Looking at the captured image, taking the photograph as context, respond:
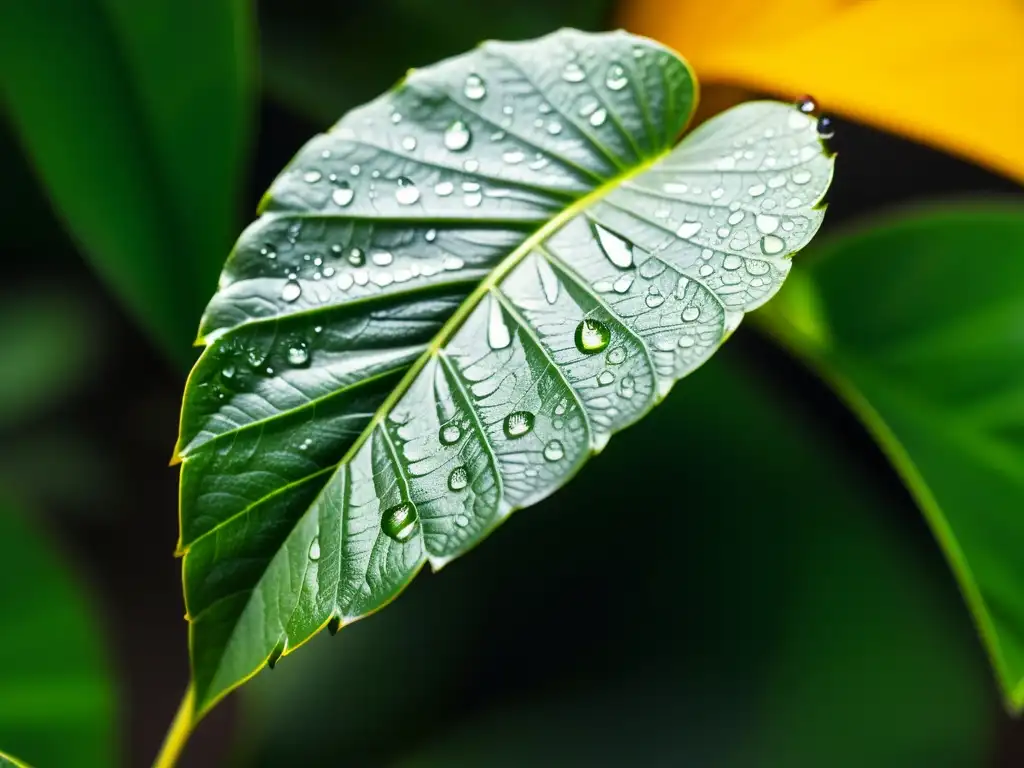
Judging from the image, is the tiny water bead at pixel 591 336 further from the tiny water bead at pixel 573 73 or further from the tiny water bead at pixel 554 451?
the tiny water bead at pixel 573 73

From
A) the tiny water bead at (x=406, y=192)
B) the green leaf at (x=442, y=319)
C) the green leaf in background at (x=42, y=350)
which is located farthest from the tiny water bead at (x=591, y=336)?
the green leaf in background at (x=42, y=350)

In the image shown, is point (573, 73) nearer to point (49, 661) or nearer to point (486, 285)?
point (486, 285)

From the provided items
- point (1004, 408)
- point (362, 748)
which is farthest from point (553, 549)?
point (1004, 408)

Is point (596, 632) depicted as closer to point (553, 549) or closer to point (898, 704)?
point (553, 549)

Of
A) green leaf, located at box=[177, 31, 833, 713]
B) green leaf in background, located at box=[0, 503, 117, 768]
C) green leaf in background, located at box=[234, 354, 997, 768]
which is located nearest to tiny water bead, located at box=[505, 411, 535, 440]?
green leaf, located at box=[177, 31, 833, 713]

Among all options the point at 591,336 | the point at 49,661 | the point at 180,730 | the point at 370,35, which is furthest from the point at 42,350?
the point at 591,336

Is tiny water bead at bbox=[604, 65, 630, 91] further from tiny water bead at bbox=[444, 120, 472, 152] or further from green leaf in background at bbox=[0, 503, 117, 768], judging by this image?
green leaf in background at bbox=[0, 503, 117, 768]
